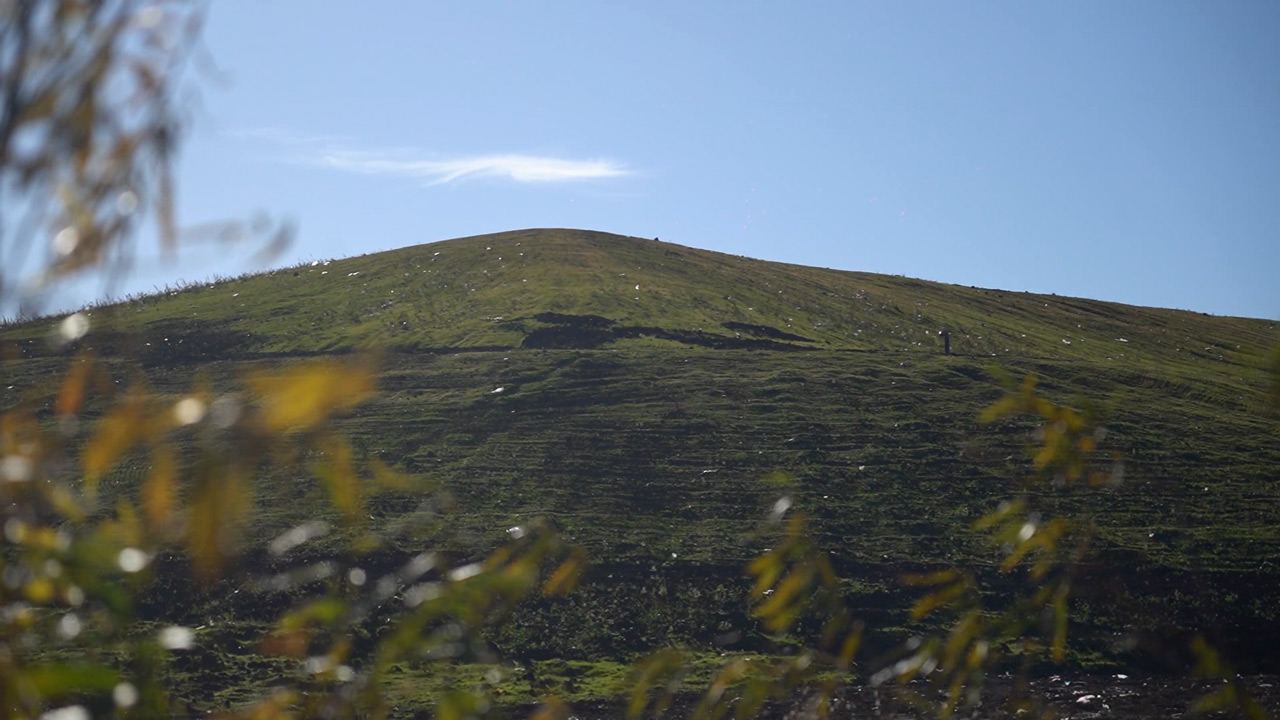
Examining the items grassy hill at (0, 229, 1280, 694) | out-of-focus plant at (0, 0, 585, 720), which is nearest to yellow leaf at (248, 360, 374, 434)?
out-of-focus plant at (0, 0, 585, 720)

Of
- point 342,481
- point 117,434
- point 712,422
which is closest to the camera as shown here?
point 117,434

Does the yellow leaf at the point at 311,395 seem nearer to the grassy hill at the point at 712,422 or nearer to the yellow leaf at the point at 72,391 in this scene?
the yellow leaf at the point at 72,391

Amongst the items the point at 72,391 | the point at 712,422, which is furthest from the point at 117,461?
the point at 712,422

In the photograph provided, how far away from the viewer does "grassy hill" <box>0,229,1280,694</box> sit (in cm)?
1914

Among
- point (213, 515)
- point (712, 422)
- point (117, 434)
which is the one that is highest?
point (712, 422)

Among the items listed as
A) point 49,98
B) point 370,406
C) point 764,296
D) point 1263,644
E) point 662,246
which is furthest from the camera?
point 662,246

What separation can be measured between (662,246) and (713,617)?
123ft

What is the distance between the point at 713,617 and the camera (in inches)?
715

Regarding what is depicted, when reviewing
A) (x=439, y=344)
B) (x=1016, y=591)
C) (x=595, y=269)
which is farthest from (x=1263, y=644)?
(x=595, y=269)

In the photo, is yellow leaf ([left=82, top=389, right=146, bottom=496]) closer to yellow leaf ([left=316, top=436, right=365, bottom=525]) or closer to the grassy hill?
yellow leaf ([left=316, top=436, right=365, bottom=525])

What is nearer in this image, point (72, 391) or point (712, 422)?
point (72, 391)

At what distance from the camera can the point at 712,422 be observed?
2784 cm

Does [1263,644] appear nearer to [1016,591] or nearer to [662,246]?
[1016,591]

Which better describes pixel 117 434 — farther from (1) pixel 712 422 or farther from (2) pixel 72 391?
(1) pixel 712 422
